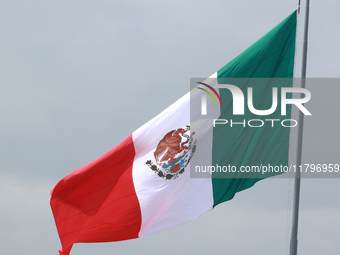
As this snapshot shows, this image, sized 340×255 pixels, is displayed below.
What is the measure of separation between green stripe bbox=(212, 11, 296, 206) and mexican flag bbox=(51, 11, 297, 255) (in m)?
0.03

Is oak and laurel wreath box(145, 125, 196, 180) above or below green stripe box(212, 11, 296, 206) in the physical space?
below

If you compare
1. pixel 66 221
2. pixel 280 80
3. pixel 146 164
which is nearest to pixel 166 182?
pixel 146 164

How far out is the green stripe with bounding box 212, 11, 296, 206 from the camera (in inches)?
659

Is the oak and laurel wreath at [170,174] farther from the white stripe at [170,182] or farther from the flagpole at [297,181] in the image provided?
the flagpole at [297,181]

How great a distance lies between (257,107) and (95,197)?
588 centimetres

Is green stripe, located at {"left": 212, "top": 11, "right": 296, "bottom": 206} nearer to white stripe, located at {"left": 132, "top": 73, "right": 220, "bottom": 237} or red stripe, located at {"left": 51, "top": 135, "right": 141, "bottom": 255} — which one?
white stripe, located at {"left": 132, "top": 73, "right": 220, "bottom": 237}

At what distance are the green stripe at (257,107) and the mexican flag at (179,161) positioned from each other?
3 cm

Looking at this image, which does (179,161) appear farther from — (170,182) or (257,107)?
(257,107)

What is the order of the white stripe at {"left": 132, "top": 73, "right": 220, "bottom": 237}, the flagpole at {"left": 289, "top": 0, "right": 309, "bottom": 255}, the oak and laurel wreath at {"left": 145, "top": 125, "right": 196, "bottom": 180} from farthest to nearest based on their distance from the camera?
the oak and laurel wreath at {"left": 145, "top": 125, "right": 196, "bottom": 180}
the white stripe at {"left": 132, "top": 73, "right": 220, "bottom": 237}
the flagpole at {"left": 289, "top": 0, "right": 309, "bottom": 255}

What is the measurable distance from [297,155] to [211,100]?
3.53 meters

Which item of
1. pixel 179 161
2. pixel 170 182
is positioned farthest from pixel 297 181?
pixel 170 182

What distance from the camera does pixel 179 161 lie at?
55.1 ft

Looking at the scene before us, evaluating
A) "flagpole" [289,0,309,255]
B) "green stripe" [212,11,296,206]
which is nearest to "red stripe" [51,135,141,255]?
"green stripe" [212,11,296,206]

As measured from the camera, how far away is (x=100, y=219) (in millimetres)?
16641
